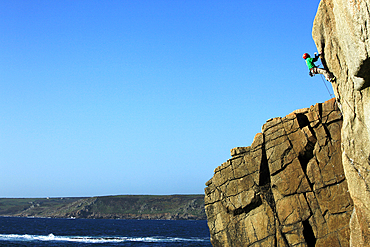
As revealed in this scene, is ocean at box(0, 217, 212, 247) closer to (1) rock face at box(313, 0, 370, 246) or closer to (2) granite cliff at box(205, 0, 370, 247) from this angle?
(2) granite cliff at box(205, 0, 370, 247)

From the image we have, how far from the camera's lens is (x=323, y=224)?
925 inches

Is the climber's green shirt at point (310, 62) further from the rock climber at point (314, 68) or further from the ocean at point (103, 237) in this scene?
the ocean at point (103, 237)

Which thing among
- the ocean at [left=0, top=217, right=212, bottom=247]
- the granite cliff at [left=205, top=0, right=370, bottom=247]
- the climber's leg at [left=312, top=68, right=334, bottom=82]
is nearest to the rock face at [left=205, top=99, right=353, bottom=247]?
the granite cliff at [left=205, top=0, right=370, bottom=247]

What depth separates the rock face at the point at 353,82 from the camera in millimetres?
15961

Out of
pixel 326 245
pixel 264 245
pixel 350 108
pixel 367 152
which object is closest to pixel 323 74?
pixel 350 108

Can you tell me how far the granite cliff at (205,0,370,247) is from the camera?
18.1 m

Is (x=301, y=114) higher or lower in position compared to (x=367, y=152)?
higher

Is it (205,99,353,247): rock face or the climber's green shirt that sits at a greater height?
the climber's green shirt

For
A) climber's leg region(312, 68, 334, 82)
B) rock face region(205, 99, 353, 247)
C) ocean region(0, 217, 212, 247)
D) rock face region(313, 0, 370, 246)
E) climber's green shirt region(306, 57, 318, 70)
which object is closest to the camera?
rock face region(313, 0, 370, 246)

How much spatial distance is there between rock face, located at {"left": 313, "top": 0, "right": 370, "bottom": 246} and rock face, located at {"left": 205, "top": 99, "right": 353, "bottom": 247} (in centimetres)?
253

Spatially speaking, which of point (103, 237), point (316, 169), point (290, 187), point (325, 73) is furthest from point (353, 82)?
point (103, 237)

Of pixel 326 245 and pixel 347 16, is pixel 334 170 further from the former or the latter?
pixel 347 16

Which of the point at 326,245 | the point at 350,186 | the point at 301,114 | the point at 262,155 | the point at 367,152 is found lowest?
the point at 326,245

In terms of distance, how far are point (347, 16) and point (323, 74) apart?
656cm
